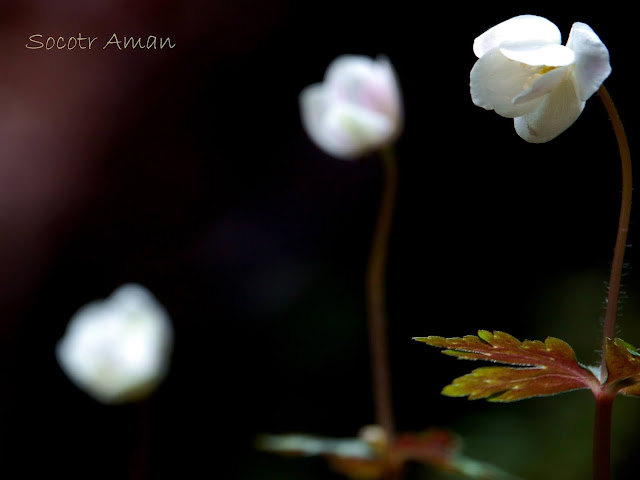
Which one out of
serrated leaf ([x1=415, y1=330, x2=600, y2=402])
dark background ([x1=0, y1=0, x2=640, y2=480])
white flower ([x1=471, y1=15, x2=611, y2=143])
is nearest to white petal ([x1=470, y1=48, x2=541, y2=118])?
white flower ([x1=471, y1=15, x2=611, y2=143])

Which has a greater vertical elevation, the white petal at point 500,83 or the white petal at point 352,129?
the white petal at point 352,129

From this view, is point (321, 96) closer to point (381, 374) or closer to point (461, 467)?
point (381, 374)

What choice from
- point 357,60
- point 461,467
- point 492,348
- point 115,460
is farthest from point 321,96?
point 115,460

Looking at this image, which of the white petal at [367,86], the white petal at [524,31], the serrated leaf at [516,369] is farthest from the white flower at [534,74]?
the white petal at [367,86]

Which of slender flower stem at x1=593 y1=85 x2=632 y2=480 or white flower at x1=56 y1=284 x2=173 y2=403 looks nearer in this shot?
slender flower stem at x1=593 y1=85 x2=632 y2=480

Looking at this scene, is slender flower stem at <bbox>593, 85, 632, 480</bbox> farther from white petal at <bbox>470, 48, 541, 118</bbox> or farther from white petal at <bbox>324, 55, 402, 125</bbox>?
white petal at <bbox>324, 55, 402, 125</bbox>

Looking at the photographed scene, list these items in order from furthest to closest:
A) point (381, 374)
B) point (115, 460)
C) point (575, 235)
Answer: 1. point (115, 460)
2. point (575, 235)
3. point (381, 374)

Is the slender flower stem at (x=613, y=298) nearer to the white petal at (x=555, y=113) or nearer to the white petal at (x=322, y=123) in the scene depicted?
the white petal at (x=555, y=113)
